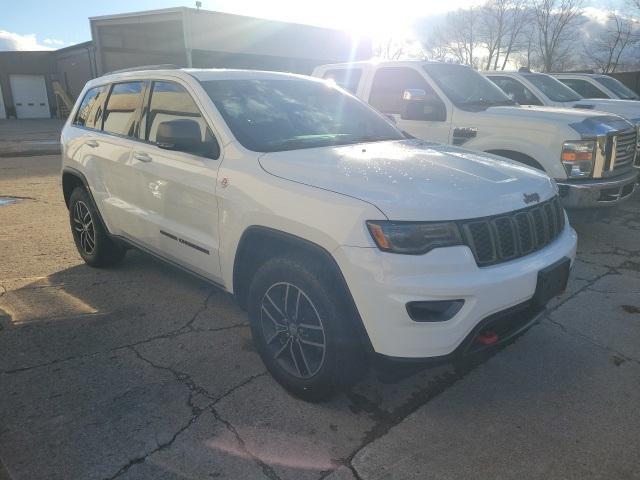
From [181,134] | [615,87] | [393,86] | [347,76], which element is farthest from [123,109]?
[615,87]

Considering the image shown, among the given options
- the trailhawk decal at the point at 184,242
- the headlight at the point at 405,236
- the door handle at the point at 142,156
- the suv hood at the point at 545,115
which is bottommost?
the trailhawk decal at the point at 184,242

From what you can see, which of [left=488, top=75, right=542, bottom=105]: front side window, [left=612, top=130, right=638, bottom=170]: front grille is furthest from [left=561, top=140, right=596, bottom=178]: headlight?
[left=488, top=75, right=542, bottom=105]: front side window

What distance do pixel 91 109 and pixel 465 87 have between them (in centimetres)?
432

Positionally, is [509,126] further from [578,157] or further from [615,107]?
[615,107]

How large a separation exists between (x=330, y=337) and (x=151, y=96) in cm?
251

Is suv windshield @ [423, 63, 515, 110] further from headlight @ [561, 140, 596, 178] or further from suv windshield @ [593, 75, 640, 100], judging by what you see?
suv windshield @ [593, 75, 640, 100]

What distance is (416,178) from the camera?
2.49m

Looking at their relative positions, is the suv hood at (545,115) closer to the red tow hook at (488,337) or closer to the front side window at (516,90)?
the front side window at (516,90)

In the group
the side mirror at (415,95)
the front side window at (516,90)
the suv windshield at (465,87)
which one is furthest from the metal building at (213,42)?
the side mirror at (415,95)

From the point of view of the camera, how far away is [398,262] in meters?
2.15

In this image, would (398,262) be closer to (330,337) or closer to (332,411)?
(330,337)

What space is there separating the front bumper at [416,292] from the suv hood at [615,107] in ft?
24.4

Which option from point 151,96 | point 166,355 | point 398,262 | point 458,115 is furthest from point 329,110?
point 458,115

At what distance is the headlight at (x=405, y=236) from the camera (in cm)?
219
